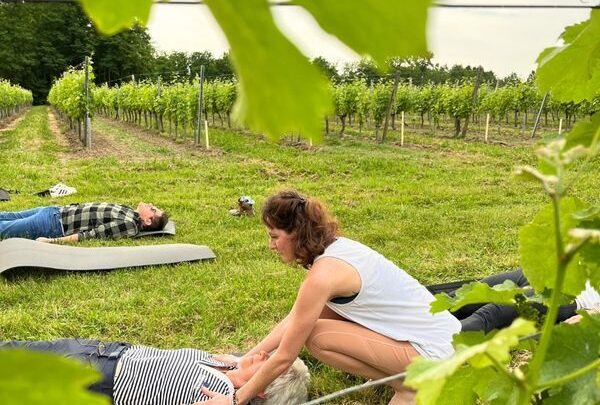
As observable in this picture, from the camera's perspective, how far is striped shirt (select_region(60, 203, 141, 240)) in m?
5.11

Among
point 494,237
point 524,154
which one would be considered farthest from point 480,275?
point 524,154

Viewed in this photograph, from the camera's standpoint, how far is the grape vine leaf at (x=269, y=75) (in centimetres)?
18

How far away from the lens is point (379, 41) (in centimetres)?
18

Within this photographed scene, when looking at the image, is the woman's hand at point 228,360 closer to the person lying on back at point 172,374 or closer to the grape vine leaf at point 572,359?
the person lying on back at point 172,374

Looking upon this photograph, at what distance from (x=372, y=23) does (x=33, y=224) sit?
5.33 m

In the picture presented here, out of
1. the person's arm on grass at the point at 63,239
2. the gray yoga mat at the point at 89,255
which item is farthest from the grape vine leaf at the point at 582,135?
the person's arm on grass at the point at 63,239

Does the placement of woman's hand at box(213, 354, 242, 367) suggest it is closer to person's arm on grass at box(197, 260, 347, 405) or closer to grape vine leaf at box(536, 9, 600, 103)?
person's arm on grass at box(197, 260, 347, 405)

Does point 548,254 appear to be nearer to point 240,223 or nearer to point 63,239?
point 63,239

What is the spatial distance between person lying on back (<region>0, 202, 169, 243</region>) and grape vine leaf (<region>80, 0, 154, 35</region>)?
5.10 metres

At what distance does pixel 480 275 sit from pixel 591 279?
3.63 meters

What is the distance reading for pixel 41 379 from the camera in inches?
5.9

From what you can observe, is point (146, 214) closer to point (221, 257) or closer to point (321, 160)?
point (221, 257)

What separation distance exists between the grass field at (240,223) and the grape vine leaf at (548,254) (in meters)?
0.19

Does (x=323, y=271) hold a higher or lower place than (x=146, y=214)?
higher
